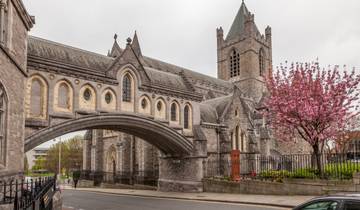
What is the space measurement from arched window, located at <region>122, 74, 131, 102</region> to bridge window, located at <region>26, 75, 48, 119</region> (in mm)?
4859

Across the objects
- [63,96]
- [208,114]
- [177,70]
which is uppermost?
[177,70]

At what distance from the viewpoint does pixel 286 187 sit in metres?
18.0

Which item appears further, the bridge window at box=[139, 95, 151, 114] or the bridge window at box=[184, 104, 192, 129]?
the bridge window at box=[184, 104, 192, 129]

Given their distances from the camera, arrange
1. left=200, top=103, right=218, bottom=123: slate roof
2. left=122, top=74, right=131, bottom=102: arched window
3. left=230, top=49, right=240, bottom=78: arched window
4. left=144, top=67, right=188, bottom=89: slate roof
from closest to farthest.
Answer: left=122, top=74, right=131, bottom=102: arched window < left=144, top=67, right=188, bottom=89: slate roof < left=200, top=103, right=218, bottom=123: slate roof < left=230, top=49, right=240, bottom=78: arched window

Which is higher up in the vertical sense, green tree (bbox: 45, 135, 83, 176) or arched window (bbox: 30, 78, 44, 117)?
arched window (bbox: 30, 78, 44, 117)

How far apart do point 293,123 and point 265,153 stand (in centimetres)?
1714

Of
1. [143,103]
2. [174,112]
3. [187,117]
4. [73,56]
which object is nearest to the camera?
[73,56]

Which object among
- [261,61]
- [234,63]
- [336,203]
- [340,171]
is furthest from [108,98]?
[261,61]

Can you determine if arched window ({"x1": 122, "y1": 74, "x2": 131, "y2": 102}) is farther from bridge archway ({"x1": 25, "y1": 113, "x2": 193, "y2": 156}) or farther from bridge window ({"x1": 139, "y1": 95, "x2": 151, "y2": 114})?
bridge archway ({"x1": 25, "y1": 113, "x2": 193, "y2": 156})

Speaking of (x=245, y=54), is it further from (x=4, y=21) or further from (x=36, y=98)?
Result: (x=4, y=21)

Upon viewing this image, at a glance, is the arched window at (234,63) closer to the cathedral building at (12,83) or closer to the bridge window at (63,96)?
the bridge window at (63,96)

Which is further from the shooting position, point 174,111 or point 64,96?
point 174,111

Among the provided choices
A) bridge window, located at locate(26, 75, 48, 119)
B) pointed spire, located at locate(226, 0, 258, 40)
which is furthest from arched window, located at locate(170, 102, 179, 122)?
pointed spire, located at locate(226, 0, 258, 40)

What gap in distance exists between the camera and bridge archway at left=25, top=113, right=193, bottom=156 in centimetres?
1628
